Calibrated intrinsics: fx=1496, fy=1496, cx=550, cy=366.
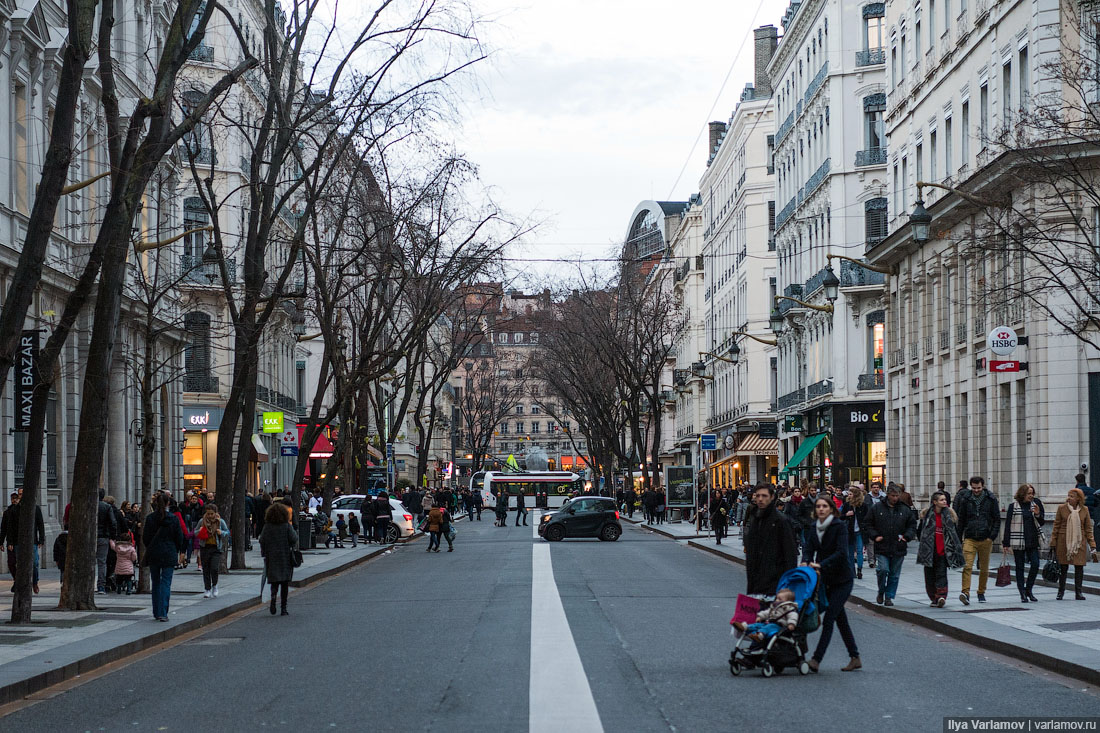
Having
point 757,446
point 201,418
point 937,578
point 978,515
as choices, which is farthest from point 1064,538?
point 757,446

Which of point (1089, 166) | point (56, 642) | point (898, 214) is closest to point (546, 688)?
point (56, 642)

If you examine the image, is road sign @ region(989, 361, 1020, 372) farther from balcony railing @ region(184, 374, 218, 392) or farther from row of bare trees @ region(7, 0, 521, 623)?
balcony railing @ region(184, 374, 218, 392)

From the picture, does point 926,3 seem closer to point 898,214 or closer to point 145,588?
point 898,214

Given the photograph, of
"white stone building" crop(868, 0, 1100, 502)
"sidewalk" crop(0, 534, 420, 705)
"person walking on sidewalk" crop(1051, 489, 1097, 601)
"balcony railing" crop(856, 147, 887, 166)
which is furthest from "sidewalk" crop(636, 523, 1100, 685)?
"balcony railing" crop(856, 147, 887, 166)

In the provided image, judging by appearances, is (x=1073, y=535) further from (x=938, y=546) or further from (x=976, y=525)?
(x=938, y=546)

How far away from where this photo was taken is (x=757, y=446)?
7350 centimetres

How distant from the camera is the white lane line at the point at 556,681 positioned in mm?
10406

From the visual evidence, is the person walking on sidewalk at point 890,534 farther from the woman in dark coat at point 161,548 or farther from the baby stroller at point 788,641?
the woman in dark coat at point 161,548

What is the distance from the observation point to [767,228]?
7762cm

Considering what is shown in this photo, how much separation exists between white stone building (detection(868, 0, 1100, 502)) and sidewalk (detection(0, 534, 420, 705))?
555 inches

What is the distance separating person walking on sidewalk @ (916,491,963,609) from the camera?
19.2 metres

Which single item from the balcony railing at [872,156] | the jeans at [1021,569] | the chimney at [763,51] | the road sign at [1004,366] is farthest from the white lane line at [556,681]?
the chimney at [763,51]

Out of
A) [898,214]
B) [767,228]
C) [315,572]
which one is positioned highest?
[767,228]

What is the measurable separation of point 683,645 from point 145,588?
37.2ft
